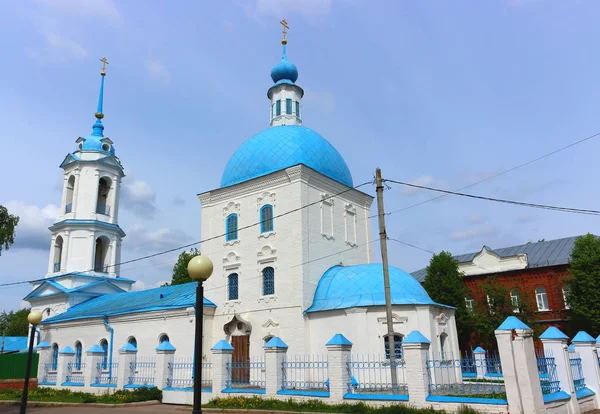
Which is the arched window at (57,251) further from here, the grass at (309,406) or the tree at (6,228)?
the grass at (309,406)

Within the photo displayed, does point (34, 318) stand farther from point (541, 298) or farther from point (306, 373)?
point (541, 298)

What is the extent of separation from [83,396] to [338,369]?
9.99m

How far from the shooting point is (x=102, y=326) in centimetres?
2183

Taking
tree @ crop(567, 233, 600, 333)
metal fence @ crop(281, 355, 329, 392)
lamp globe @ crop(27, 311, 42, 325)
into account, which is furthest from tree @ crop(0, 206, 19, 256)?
tree @ crop(567, 233, 600, 333)

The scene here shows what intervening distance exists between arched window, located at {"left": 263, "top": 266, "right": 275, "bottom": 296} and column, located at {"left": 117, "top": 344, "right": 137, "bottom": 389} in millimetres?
5257

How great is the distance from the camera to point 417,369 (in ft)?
35.0

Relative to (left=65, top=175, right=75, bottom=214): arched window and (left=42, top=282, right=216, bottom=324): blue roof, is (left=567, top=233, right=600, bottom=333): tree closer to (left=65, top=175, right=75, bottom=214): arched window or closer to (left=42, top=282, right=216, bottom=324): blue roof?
(left=42, top=282, right=216, bottom=324): blue roof

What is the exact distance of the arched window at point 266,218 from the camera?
63.4 ft

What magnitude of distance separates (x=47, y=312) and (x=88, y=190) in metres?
7.15

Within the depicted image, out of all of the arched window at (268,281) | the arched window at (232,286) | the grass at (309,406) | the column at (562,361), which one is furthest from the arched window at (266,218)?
the column at (562,361)

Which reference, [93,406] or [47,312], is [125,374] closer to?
[93,406]

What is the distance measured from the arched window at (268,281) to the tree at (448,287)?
436 inches

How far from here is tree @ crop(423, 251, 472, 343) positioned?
2547 cm

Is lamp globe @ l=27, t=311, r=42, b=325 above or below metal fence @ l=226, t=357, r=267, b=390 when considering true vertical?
above
